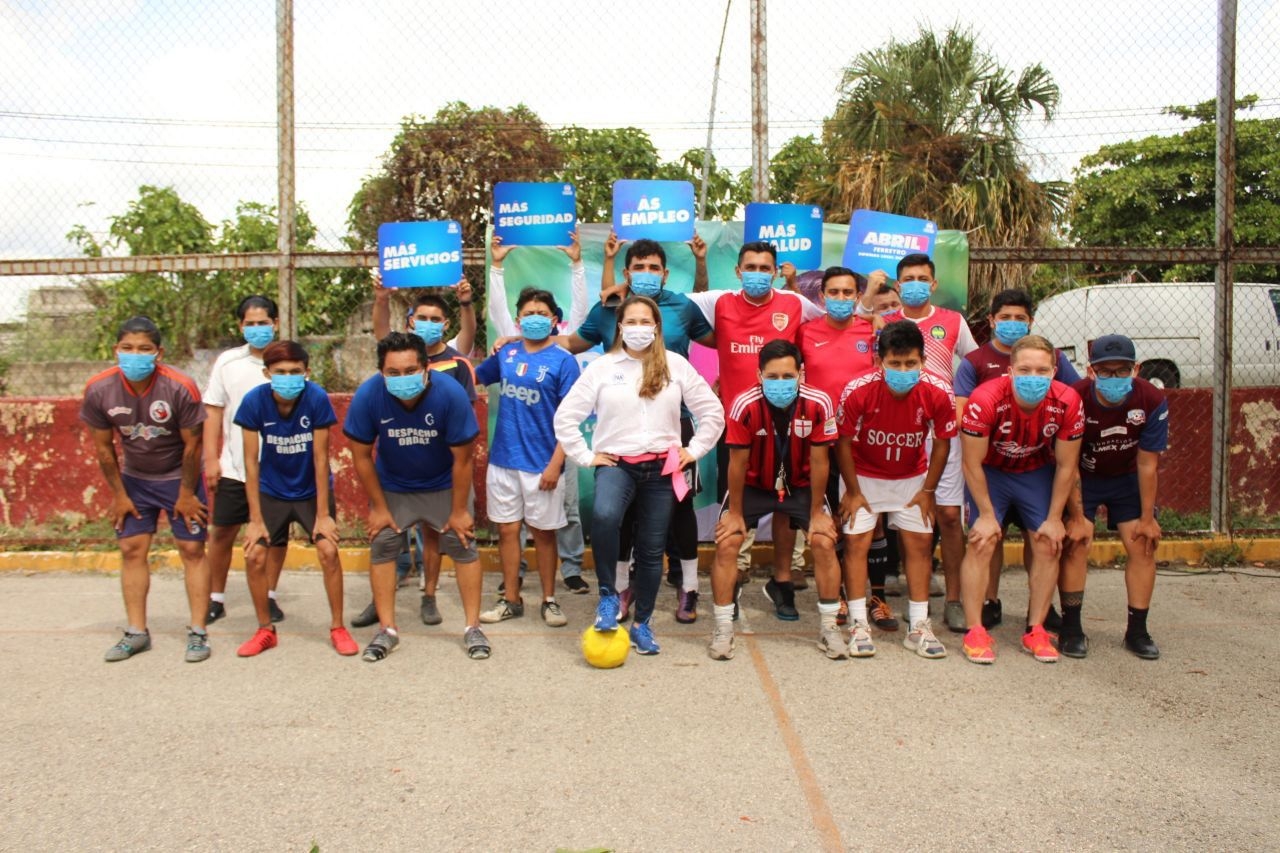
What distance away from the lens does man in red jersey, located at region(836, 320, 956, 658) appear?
17.7 feet

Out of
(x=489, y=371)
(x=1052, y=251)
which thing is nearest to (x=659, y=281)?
(x=489, y=371)

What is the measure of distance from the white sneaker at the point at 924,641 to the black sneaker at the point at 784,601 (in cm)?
77

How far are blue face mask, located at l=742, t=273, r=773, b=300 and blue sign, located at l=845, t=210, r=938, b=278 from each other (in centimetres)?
94

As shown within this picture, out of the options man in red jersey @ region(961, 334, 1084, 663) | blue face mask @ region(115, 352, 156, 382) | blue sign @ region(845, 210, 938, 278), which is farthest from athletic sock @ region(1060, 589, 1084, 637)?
blue face mask @ region(115, 352, 156, 382)

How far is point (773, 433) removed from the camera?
555cm

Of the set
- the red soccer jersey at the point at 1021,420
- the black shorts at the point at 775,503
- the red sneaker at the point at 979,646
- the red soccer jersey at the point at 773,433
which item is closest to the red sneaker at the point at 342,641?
the black shorts at the point at 775,503

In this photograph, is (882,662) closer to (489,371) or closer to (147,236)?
(489,371)

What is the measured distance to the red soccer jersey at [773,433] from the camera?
17.9 ft

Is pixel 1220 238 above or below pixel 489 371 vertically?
above

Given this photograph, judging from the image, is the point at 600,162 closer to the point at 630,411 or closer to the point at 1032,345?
the point at 630,411

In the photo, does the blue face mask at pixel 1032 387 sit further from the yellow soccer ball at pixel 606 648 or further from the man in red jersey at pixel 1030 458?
the yellow soccer ball at pixel 606 648

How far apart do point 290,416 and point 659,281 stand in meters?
2.24

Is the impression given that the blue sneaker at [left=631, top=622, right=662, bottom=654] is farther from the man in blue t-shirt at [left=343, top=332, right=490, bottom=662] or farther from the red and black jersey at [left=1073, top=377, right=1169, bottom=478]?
the red and black jersey at [left=1073, top=377, right=1169, bottom=478]

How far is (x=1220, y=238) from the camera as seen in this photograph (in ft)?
24.4
